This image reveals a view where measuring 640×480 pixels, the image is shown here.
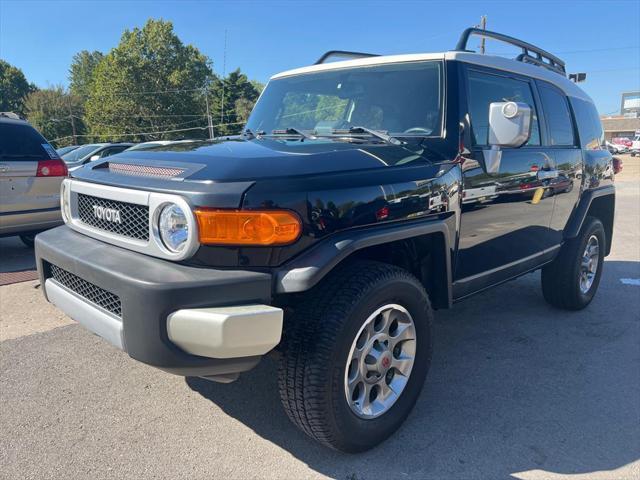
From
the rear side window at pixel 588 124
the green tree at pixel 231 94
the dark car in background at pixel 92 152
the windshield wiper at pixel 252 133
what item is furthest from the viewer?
the green tree at pixel 231 94

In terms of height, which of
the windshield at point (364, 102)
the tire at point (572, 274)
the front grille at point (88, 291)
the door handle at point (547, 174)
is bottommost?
the tire at point (572, 274)

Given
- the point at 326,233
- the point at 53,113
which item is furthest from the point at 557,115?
the point at 53,113

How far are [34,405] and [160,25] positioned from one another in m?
66.9

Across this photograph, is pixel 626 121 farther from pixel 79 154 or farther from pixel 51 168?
pixel 51 168

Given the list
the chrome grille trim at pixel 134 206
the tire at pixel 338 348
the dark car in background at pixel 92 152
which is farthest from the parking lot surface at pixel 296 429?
the dark car in background at pixel 92 152

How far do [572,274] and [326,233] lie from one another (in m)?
3.16

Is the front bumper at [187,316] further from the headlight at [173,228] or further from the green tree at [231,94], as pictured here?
the green tree at [231,94]

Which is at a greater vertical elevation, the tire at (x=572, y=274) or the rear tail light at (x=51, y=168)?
the rear tail light at (x=51, y=168)

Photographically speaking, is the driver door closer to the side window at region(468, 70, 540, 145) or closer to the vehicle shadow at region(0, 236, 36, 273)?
the side window at region(468, 70, 540, 145)

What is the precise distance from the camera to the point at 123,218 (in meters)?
2.41

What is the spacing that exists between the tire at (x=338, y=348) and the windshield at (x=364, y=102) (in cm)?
111

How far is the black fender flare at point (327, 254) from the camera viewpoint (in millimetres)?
2080

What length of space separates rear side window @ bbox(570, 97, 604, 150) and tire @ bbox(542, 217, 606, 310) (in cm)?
73

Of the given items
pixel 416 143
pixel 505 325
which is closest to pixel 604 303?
pixel 505 325
